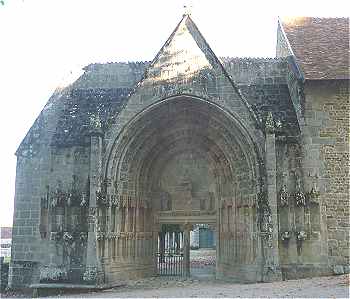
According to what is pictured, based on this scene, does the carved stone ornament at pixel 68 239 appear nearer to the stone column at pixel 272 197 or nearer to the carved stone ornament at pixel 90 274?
the carved stone ornament at pixel 90 274

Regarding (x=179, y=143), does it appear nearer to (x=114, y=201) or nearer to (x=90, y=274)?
(x=114, y=201)

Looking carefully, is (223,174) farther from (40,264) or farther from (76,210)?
(40,264)

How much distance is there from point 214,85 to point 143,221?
5.06 meters

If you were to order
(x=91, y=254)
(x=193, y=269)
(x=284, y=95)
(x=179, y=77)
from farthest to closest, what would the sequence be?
(x=193, y=269), (x=284, y=95), (x=179, y=77), (x=91, y=254)

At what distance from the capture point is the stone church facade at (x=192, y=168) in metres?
13.7

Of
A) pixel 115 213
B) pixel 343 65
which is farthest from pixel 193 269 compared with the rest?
pixel 343 65

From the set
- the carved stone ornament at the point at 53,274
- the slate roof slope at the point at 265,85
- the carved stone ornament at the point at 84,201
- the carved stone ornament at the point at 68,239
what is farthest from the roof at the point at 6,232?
the slate roof slope at the point at 265,85

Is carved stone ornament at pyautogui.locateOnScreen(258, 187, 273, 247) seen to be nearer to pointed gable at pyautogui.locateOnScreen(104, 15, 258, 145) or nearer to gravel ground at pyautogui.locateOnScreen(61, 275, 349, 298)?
gravel ground at pyautogui.locateOnScreen(61, 275, 349, 298)

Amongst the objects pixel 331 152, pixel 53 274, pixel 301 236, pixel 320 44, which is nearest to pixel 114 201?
pixel 53 274

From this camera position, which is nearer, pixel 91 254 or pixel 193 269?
pixel 91 254

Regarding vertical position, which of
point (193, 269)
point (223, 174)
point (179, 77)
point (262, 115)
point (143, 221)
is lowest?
point (193, 269)

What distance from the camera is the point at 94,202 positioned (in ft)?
45.1

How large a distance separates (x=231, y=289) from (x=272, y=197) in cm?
293

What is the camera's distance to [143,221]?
50.6 feet
